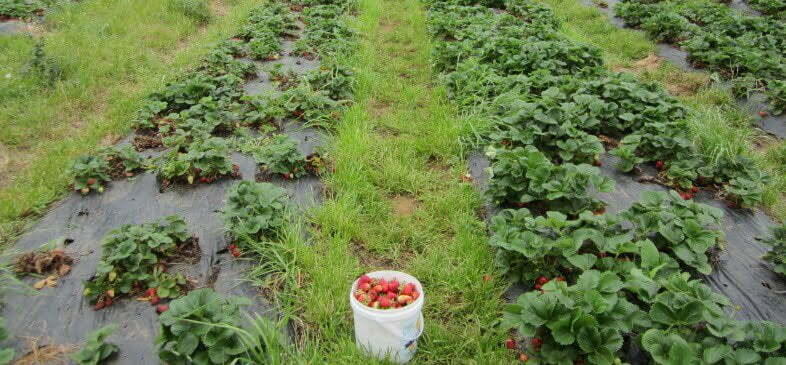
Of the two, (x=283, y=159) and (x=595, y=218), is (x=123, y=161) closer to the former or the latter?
(x=283, y=159)

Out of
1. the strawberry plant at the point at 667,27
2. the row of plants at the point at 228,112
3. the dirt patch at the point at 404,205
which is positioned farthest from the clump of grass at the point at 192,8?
the strawberry plant at the point at 667,27

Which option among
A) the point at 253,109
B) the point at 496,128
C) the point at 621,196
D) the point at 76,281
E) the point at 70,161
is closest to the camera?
the point at 76,281

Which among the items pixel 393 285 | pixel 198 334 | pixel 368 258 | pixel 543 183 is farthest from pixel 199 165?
pixel 543 183

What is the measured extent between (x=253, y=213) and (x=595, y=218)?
207cm

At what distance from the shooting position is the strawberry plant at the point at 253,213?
298cm

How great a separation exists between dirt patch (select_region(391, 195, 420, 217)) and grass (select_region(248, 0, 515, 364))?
0.5 inches

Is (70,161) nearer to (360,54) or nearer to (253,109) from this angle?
(253,109)

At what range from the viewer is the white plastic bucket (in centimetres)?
219

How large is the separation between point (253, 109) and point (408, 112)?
1.57 metres

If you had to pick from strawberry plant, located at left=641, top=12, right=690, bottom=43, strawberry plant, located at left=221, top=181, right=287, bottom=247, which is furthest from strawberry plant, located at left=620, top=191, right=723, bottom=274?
strawberry plant, located at left=641, top=12, right=690, bottom=43

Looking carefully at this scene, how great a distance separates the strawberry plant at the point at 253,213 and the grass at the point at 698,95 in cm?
326

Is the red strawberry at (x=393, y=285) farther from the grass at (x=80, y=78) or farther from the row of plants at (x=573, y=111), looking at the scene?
the grass at (x=80, y=78)

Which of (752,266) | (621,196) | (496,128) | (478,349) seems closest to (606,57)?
(496,128)

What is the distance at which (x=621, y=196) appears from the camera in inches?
141
